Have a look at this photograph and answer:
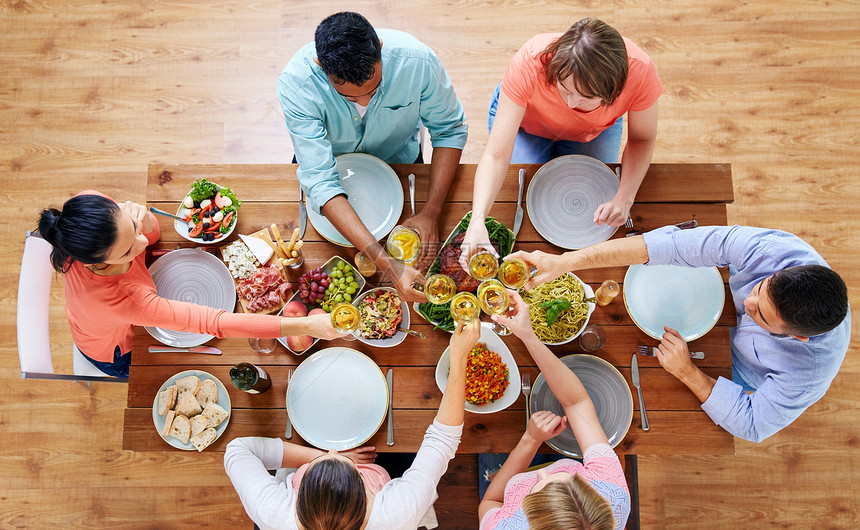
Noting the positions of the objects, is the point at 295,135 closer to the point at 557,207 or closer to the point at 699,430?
the point at 557,207

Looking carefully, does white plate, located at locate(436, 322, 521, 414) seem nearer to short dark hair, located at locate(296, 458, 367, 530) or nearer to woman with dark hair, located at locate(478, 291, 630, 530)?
woman with dark hair, located at locate(478, 291, 630, 530)

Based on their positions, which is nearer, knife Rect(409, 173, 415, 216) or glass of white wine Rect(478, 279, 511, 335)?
glass of white wine Rect(478, 279, 511, 335)

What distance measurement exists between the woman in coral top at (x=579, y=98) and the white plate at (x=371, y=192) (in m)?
0.31

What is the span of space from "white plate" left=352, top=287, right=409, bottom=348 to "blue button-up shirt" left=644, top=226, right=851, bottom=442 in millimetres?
848

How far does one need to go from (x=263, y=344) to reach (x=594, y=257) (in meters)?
1.17

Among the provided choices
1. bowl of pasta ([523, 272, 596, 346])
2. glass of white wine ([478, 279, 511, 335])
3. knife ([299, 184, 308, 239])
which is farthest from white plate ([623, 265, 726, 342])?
knife ([299, 184, 308, 239])

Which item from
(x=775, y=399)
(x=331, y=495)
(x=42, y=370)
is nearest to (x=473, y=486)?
(x=331, y=495)

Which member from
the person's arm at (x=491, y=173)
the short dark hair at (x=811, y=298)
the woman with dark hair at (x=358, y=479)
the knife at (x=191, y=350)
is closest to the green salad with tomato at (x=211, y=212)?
the knife at (x=191, y=350)

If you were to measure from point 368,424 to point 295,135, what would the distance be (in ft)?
3.38

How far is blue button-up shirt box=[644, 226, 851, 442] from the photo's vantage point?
168 centimetres

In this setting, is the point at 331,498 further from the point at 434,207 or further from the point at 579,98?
the point at 579,98

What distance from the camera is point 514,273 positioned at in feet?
5.65

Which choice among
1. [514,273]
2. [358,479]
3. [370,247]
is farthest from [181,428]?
[514,273]

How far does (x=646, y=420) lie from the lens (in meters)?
1.78
